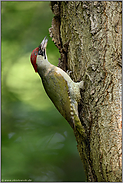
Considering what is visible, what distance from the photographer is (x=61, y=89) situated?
9.39 ft

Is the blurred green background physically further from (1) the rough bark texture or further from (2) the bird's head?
(1) the rough bark texture

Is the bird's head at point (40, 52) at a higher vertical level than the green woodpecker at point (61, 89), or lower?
higher

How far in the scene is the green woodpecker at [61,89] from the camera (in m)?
2.56

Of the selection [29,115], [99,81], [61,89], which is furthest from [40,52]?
[29,115]

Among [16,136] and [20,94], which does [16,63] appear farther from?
[16,136]

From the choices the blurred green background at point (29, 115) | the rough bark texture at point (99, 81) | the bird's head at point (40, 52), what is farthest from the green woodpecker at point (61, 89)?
the blurred green background at point (29, 115)

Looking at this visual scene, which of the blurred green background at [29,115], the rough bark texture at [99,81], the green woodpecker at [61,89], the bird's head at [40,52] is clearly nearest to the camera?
the rough bark texture at [99,81]

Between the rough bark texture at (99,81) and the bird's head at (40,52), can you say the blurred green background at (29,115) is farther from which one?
the rough bark texture at (99,81)

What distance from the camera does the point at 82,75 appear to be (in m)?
2.49

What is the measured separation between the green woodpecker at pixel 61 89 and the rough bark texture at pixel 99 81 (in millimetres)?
109

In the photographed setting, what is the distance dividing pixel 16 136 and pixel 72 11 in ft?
9.70

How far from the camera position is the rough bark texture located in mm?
2133

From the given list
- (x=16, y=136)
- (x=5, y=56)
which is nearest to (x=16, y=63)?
(x=5, y=56)

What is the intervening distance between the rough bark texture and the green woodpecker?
109mm
